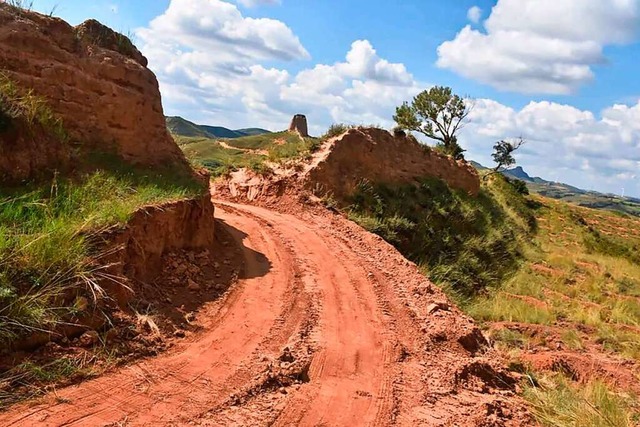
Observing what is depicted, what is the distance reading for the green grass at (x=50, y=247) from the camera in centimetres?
398

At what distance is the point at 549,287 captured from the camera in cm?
1455

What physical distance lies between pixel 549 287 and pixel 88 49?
13.3m

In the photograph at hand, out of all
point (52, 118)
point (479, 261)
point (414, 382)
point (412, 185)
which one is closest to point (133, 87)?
point (52, 118)

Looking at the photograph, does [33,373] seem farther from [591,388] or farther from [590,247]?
[590,247]

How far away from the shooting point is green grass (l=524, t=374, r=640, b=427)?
15.7 feet

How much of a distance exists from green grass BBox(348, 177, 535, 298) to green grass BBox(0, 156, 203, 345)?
26.5ft

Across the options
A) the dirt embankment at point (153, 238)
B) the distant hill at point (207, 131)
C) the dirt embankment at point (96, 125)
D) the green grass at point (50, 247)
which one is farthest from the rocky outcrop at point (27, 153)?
the distant hill at point (207, 131)

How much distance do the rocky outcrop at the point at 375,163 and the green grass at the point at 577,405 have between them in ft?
28.4

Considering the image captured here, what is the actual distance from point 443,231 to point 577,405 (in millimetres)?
10878

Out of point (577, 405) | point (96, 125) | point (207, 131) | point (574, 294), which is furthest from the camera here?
point (207, 131)

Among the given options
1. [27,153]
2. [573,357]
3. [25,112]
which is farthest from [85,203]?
[573,357]

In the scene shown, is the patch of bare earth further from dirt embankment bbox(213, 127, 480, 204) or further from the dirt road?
dirt embankment bbox(213, 127, 480, 204)

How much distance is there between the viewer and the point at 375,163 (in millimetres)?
16141

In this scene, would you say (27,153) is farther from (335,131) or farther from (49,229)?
(335,131)
